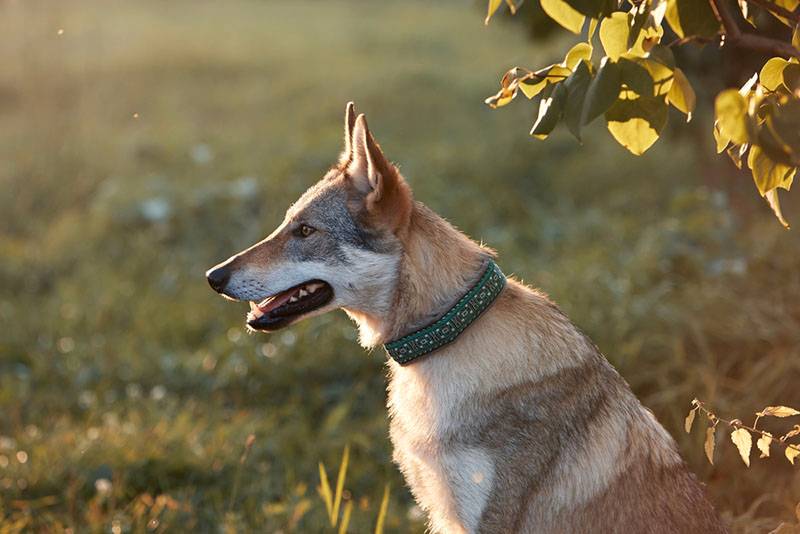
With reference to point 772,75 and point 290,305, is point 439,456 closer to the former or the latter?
point 290,305

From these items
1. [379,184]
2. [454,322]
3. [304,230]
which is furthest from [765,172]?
[304,230]

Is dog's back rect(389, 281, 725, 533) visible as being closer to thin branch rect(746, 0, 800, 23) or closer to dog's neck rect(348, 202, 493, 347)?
dog's neck rect(348, 202, 493, 347)

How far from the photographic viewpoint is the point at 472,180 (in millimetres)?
9281

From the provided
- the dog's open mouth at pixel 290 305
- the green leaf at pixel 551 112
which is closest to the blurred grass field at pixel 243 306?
→ the dog's open mouth at pixel 290 305

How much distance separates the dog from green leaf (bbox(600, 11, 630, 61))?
3.34 ft

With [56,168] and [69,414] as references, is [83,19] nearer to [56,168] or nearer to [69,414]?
[56,168]

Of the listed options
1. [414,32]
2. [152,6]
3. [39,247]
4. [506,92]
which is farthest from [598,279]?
[152,6]

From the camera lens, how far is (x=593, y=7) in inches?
89.4

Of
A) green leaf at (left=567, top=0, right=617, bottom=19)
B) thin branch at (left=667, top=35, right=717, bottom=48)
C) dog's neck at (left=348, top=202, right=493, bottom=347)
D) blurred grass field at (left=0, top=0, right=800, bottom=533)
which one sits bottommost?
blurred grass field at (left=0, top=0, right=800, bottom=533)

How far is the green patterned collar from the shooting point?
128 inches

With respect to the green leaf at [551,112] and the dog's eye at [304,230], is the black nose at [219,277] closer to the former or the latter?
the dog's eye at [304,230]

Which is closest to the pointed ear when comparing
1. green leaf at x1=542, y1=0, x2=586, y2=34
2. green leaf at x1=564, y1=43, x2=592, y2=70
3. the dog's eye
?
the dog's eye

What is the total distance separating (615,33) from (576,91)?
0.16 m

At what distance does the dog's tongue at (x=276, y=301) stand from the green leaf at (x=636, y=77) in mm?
1595
